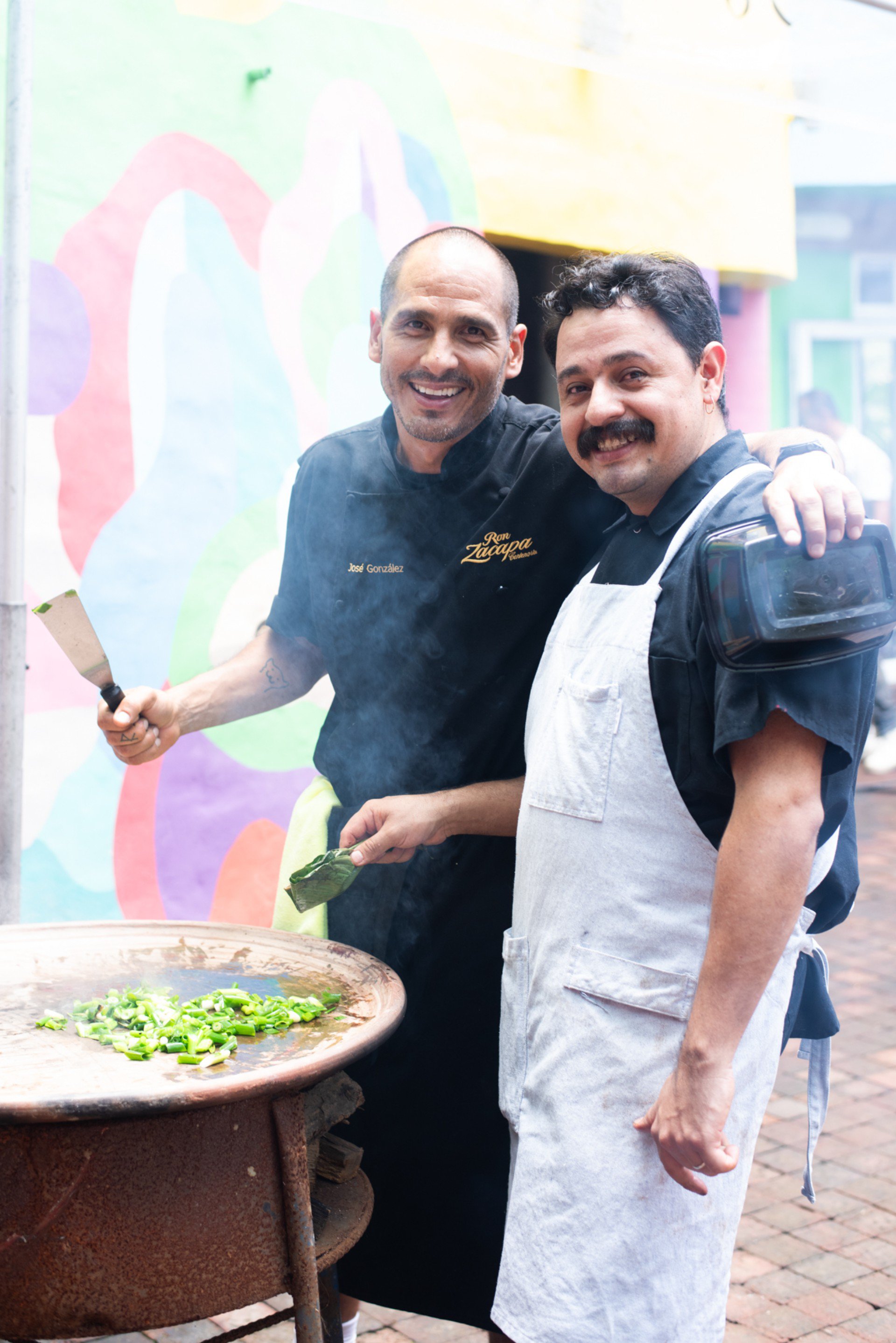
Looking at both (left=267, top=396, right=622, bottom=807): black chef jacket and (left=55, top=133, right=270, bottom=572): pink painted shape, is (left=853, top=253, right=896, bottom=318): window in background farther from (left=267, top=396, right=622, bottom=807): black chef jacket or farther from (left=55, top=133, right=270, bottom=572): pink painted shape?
(left=267, top=396, right=622, bottom=807): black chef jacket

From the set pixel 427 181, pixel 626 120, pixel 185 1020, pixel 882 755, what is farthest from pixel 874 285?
pixel 185 1020

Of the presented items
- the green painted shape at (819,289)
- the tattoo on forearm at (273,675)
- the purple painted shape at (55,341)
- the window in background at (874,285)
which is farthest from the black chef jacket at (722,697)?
the window in background at (874,285)

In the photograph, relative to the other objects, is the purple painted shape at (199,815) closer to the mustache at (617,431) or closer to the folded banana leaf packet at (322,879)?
the folded banana leaf packet at (322,879)

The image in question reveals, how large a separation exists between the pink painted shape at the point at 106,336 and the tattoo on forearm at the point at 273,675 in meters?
1.19

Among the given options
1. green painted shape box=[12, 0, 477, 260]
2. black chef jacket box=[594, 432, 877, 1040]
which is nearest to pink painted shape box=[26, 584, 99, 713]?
green painted shape box=[12, 0, 477, 260]

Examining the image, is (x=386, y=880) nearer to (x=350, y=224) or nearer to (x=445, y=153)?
(x=350, y=224)

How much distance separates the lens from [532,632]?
243 cm

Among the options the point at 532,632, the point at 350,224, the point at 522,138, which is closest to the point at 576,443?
the point at 532,632

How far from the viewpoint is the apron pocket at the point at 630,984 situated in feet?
5.82

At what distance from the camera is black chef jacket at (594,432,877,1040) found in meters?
1.62

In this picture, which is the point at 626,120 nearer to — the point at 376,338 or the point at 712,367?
the point at 376,338

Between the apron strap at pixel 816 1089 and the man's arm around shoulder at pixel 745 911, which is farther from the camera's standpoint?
the apron strap at pixel 816 1089

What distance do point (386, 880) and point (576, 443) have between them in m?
1.07

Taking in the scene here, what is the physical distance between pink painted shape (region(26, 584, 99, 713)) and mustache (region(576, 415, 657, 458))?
2.15 metres
